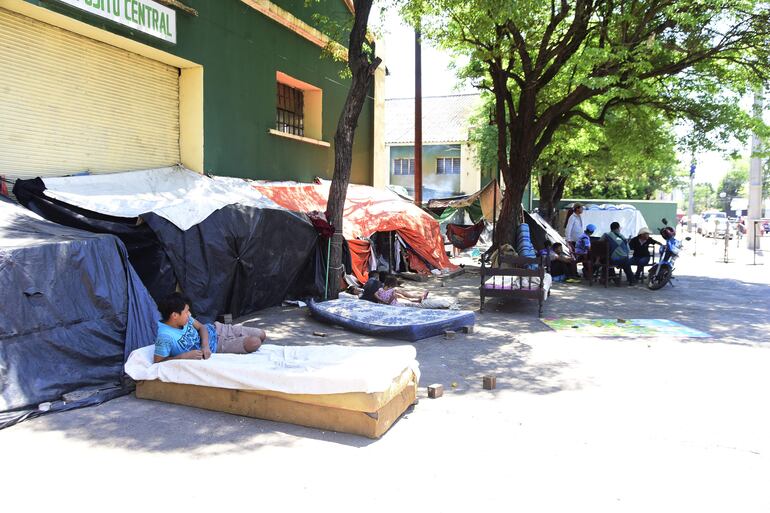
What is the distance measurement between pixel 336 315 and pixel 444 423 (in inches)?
161

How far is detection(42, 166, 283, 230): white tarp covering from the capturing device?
24.6 feet

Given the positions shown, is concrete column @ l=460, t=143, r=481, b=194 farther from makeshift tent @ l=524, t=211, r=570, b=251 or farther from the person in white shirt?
the person in white shirt

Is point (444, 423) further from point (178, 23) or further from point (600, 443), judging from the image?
point (178, 23)

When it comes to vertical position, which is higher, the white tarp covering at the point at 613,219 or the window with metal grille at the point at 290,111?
the window with metal grille at the point at 290,111

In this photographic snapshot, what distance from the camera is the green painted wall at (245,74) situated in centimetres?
1052

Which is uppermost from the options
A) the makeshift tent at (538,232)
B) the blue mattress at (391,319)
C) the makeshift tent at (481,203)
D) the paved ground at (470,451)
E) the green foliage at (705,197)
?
the green foliage at (705,197)

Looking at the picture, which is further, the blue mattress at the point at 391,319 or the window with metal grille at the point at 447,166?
the window with metal grille at the point at 447,166

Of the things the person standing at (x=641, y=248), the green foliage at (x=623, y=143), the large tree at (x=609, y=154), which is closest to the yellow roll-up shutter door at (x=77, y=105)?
the person standing at (x=641, y=248)

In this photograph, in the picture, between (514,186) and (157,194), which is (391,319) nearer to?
(157,194)

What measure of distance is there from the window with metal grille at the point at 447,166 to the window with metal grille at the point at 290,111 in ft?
70.6

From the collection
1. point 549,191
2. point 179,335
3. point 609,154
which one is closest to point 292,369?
point 179,335

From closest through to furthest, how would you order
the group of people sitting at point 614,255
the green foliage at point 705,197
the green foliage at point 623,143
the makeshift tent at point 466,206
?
the group of people sitting at point 614,255
the green foliage at point 623,143
the makeshift tent at point 466,206
the green foliage at point 705,197

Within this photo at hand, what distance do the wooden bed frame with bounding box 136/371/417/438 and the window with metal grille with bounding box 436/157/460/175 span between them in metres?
31.0

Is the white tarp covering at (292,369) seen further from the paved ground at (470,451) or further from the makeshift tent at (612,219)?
the makeshift tent at (612,219)
